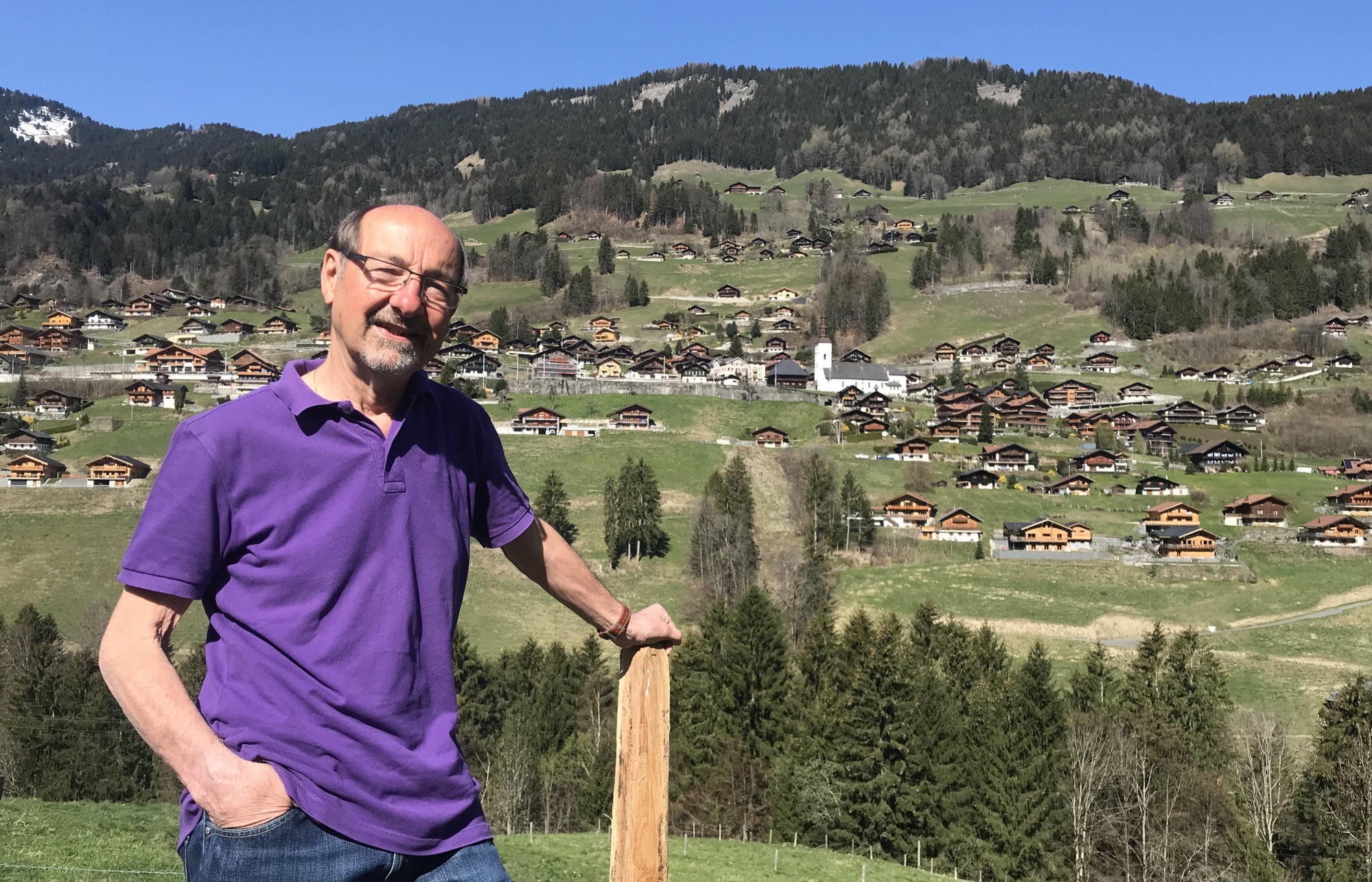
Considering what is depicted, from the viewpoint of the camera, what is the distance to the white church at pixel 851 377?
330ft

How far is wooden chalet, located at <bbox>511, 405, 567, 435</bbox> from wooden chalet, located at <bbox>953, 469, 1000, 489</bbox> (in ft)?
97.2

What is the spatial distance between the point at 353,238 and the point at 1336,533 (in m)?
67.7

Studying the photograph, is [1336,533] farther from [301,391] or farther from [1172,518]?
[301,391]

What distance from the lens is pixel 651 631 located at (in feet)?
9.26

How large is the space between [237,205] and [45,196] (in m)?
33.8

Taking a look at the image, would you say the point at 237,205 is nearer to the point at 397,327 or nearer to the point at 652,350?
the point at 652,350

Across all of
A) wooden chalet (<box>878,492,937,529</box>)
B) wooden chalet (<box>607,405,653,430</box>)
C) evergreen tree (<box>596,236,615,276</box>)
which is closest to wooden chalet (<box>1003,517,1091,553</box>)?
wooden chalet (<box>878,492,937,529</box>)

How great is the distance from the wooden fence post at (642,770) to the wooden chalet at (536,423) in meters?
76.9

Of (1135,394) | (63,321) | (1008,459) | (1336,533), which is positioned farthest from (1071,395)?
(63,321)

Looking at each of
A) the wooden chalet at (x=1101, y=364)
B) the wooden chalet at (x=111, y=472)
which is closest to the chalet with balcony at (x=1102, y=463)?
the wooden chalet at (x=1101, y=364)

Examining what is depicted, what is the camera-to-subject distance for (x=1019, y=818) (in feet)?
101

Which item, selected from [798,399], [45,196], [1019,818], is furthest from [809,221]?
[1019,818]

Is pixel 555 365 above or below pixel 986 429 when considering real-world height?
above

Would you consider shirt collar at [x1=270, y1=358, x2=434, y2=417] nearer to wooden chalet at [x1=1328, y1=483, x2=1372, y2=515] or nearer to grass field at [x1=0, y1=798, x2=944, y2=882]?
grass field at [x1=0, y1=798, x2=944, y2=882]
